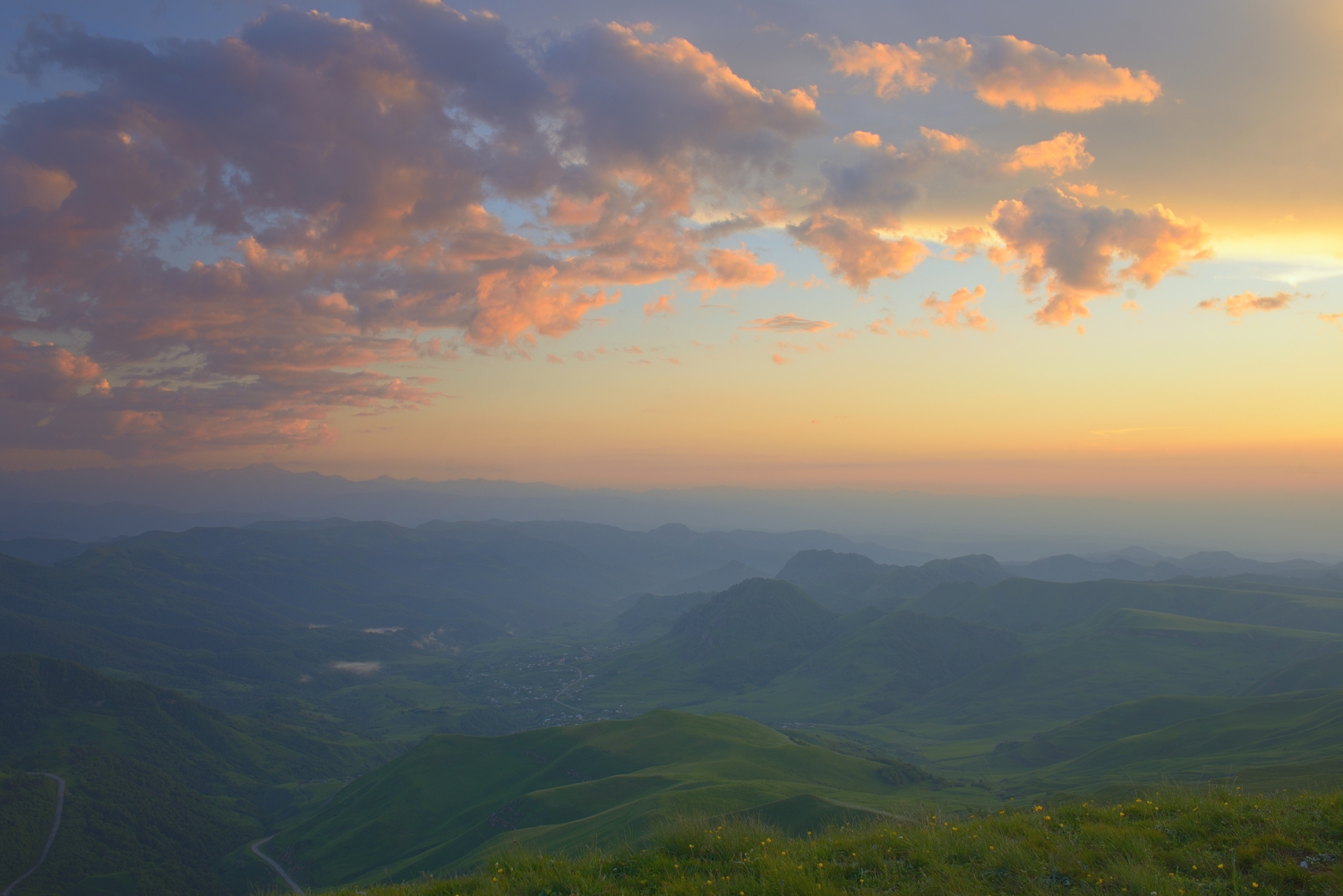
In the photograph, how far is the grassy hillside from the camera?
347 ft

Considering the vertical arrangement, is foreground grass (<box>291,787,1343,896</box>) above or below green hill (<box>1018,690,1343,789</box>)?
above

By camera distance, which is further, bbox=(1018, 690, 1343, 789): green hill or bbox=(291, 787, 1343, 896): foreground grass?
bbox=(1018, 690, 1343, 789): green hill

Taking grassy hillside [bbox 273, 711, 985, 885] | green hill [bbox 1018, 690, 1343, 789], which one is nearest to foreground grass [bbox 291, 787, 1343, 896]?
grassy hillside [bbox 273, 711, 985, 885]

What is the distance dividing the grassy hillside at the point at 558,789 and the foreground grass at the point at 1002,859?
7466cm

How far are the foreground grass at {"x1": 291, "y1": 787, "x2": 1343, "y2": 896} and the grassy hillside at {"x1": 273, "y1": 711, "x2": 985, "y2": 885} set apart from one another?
74.7 m

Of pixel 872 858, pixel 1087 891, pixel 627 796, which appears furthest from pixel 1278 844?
pixel 627 796

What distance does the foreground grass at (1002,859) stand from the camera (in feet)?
45.6

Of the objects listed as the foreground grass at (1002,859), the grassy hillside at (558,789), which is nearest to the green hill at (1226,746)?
the grassy hillside at (558,789)

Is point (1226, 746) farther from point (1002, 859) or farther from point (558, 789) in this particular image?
point (1002, 859)

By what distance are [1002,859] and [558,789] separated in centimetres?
14185

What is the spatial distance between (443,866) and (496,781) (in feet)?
190

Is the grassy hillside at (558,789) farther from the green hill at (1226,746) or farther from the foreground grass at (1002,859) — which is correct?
the foreground grass at (1002,859)

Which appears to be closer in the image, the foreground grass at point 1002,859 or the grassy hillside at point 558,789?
the foreground grass at point 1002,859

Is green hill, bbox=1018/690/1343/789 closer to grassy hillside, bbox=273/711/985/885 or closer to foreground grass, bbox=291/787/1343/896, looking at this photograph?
grassy hillside, bbox=273/711/985/885
